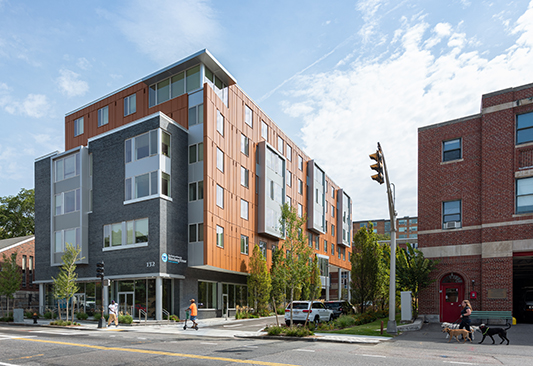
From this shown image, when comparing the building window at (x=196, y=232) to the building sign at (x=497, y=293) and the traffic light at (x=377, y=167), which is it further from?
the traffic light at (x=377, y=167)

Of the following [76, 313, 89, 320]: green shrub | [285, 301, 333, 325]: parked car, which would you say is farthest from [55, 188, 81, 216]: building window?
[285, 301, 333, 325]: parked car

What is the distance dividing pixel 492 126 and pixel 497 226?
565 centimetres

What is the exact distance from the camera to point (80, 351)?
48.4 feet

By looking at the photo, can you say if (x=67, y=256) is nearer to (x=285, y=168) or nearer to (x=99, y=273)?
(x=99, y=273)

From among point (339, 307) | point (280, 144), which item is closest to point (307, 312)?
point (339, 307)

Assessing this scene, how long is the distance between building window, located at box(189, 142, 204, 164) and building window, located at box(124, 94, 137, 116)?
26.4ft

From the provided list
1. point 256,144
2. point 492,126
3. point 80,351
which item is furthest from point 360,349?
point 256,144

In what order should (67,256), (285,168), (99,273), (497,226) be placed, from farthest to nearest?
1. (285,168)
2. (67,256)
3. (99,273)
4. (497,226)

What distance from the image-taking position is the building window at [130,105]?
39.8 metres

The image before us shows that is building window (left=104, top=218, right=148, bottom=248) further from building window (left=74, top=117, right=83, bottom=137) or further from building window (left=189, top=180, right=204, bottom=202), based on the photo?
building window (left=74, top=117, right=83, bottom=137)

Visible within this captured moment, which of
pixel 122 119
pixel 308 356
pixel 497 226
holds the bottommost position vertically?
pixel 308 356

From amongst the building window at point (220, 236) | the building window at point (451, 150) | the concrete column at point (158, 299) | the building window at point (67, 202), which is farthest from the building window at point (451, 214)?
the building window at point (67, 202)

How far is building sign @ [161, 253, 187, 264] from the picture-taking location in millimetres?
31223

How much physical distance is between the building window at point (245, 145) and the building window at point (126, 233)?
12.6 meters
